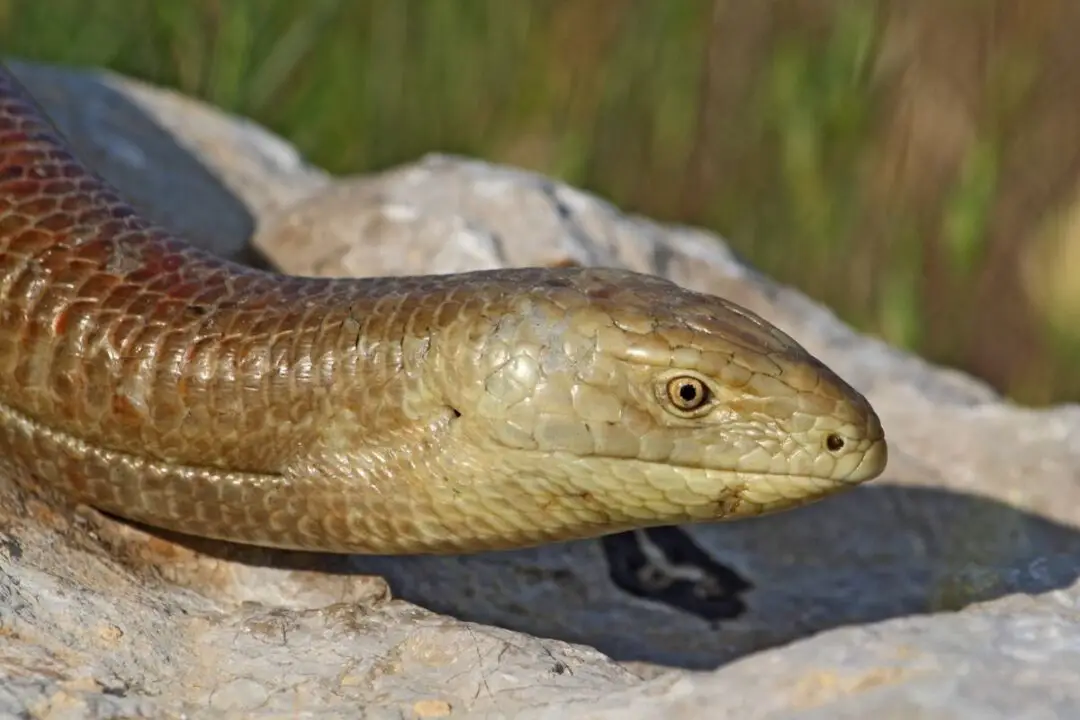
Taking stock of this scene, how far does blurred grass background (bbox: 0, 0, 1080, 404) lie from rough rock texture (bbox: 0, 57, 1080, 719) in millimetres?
753

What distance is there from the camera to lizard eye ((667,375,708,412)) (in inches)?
128

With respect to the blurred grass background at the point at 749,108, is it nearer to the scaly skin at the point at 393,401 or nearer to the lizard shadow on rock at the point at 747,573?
the lizard shadow on rock at the point at 747,573

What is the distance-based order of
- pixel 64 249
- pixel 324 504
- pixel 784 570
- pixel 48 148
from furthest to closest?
pixel 784 570 → pixel 48 148 → pixel 64 249 → pixel 324 504

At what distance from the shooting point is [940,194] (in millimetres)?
6730

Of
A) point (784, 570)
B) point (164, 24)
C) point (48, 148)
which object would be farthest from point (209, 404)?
point (164, 24)

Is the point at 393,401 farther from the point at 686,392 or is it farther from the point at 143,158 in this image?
the point at 143,158

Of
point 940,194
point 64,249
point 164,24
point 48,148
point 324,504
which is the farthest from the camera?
point 940,194

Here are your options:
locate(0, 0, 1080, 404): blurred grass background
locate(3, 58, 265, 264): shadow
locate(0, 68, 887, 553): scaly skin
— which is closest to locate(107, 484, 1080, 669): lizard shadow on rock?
locate(0, 68, 887, 553): scaly skin

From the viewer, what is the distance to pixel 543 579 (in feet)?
13.1

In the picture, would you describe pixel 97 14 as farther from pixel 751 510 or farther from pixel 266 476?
pixel 751 510

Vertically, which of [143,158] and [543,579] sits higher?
[143,158]

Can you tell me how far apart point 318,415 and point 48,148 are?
113cm

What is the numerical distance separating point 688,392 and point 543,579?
915mm

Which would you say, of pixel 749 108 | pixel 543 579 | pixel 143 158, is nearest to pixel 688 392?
pixel 543 579
